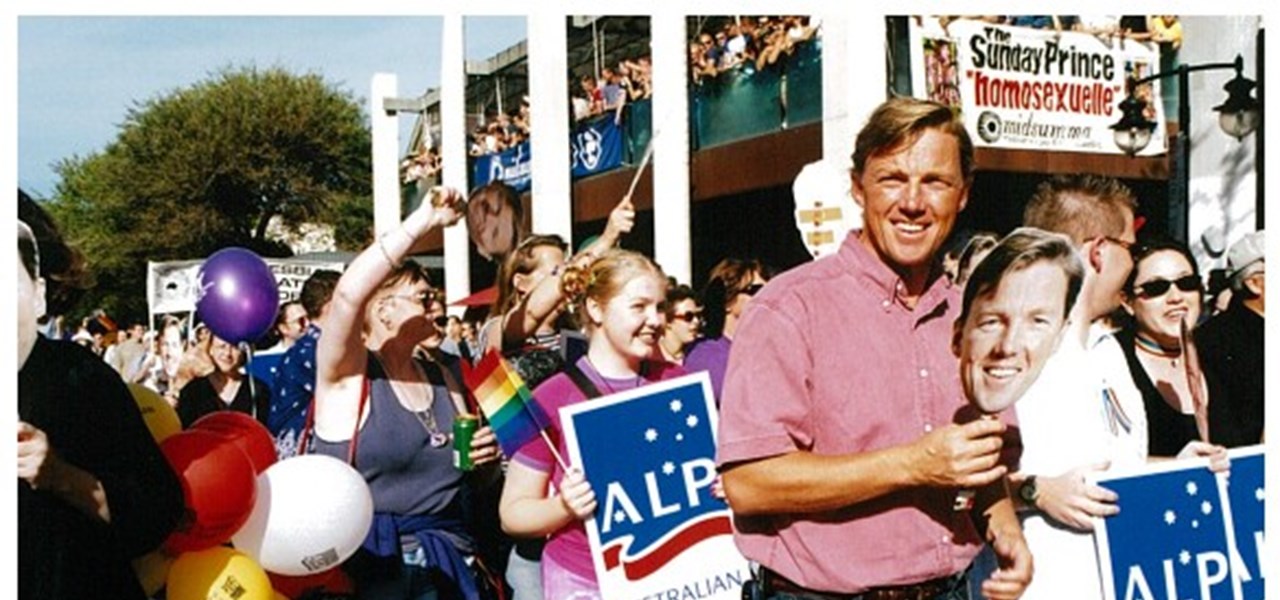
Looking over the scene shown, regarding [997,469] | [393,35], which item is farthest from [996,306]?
[393,35]

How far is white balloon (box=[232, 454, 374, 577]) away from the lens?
10.6 feet

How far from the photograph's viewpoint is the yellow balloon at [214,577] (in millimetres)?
3064

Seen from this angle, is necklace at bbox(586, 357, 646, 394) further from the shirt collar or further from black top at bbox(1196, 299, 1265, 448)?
black top at bbox(1196, 299, 1265, 448)

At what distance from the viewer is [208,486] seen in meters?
2.97

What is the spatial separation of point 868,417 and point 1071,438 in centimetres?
94

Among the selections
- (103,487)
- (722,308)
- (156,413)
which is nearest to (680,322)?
(722,308)

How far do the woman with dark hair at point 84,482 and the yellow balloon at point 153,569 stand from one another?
28 cm

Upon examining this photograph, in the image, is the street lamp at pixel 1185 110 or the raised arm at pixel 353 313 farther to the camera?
the street lamp at pixel 1185 110

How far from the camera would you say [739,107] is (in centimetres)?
403

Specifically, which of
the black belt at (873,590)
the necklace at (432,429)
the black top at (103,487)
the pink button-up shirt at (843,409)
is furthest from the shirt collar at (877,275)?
the black top at (103,487)

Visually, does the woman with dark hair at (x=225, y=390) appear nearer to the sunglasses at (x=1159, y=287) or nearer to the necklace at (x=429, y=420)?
the necklace at (x=429, y=420)

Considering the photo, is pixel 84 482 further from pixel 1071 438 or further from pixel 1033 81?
pixel 1033 81

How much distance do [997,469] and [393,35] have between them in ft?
5.55

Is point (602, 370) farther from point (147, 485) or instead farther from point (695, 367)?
point (147, 485)
